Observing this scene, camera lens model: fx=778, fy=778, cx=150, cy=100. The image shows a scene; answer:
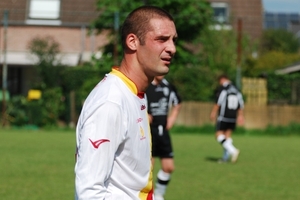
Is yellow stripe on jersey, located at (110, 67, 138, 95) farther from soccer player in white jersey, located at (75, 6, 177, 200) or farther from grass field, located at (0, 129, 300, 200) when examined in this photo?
grass field, located at (0, 129, 300, 200)

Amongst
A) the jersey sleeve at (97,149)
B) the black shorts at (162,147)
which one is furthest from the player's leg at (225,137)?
the jersey sleeve at (97,149)

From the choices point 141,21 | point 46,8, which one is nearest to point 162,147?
point 141,21

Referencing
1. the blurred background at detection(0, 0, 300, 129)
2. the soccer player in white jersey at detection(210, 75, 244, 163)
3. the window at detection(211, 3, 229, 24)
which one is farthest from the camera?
the window at detection(211, 3, 229, 24)

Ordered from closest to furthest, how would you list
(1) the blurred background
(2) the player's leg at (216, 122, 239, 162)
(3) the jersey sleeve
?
(3) the jersey sleeve, (2) the player's leg at (216, 122, 239, 162), (1) the blurred background

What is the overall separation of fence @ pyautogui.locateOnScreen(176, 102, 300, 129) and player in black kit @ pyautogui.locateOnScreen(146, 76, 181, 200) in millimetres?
16698

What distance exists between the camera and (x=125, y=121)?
3.66 meters

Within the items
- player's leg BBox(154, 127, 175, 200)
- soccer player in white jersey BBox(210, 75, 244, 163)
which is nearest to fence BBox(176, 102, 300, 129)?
soccer player in white jersey BBox(210, 75, 244, 163)

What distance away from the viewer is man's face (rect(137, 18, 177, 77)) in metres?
3.84

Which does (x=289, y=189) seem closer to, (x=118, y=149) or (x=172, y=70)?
(x=118, y=149)

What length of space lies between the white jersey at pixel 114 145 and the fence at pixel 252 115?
25558mm

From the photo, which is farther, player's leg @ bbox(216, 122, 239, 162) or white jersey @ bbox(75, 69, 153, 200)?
player's leg @ bbox(216, 122, 239, 162)

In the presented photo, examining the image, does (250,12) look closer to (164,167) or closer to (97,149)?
(164,167)

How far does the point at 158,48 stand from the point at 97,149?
64 cm

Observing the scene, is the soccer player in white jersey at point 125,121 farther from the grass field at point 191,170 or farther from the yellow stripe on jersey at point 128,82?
the grass field at point 191,170
